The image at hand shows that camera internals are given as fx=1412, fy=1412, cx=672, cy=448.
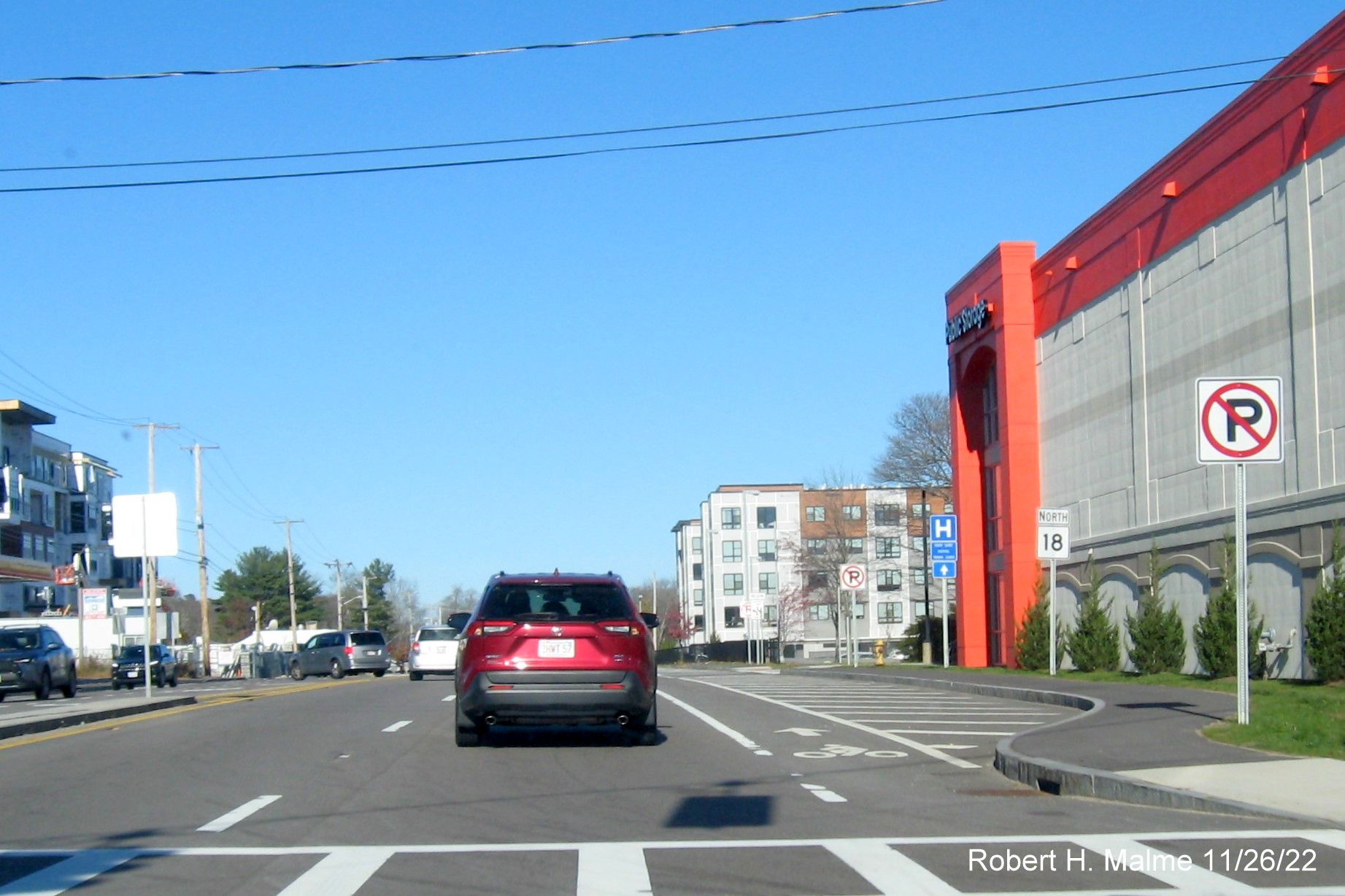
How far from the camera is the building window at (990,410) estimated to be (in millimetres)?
39094

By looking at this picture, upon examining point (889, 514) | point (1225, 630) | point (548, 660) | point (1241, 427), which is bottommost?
point (1225, 630)

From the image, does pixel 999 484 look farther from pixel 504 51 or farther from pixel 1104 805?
pixel 1104 805

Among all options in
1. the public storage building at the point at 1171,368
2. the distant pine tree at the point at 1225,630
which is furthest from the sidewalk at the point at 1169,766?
the distant pine tree at the point at 1225,630

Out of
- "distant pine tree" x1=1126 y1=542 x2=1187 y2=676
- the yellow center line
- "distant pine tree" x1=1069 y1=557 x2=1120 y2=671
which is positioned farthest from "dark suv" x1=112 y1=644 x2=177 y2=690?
"distant pine tree" x1=1126 y1=542 x2=1187 y2=676

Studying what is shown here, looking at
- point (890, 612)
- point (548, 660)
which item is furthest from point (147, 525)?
point (890, 612)

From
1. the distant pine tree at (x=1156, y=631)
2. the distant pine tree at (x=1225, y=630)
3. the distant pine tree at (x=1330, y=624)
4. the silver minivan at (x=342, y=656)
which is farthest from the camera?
the silver minivan at (x=342, y=656)

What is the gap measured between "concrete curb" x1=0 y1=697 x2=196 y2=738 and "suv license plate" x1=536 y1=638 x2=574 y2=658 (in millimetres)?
7836

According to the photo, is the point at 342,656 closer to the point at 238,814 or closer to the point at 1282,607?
the point at 1282,607

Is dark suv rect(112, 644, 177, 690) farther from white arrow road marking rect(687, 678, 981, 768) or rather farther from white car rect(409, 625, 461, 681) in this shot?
white arrow road marking rect(687, 678, 981, 768)

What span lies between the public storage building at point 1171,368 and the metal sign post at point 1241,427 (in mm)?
6111

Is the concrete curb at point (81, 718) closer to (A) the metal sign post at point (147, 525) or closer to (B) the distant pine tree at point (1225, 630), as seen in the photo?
(A) the metal sign post at point (147, 525)

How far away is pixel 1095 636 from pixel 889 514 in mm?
41235

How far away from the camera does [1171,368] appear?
1111 inches

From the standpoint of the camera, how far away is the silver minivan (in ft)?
160
